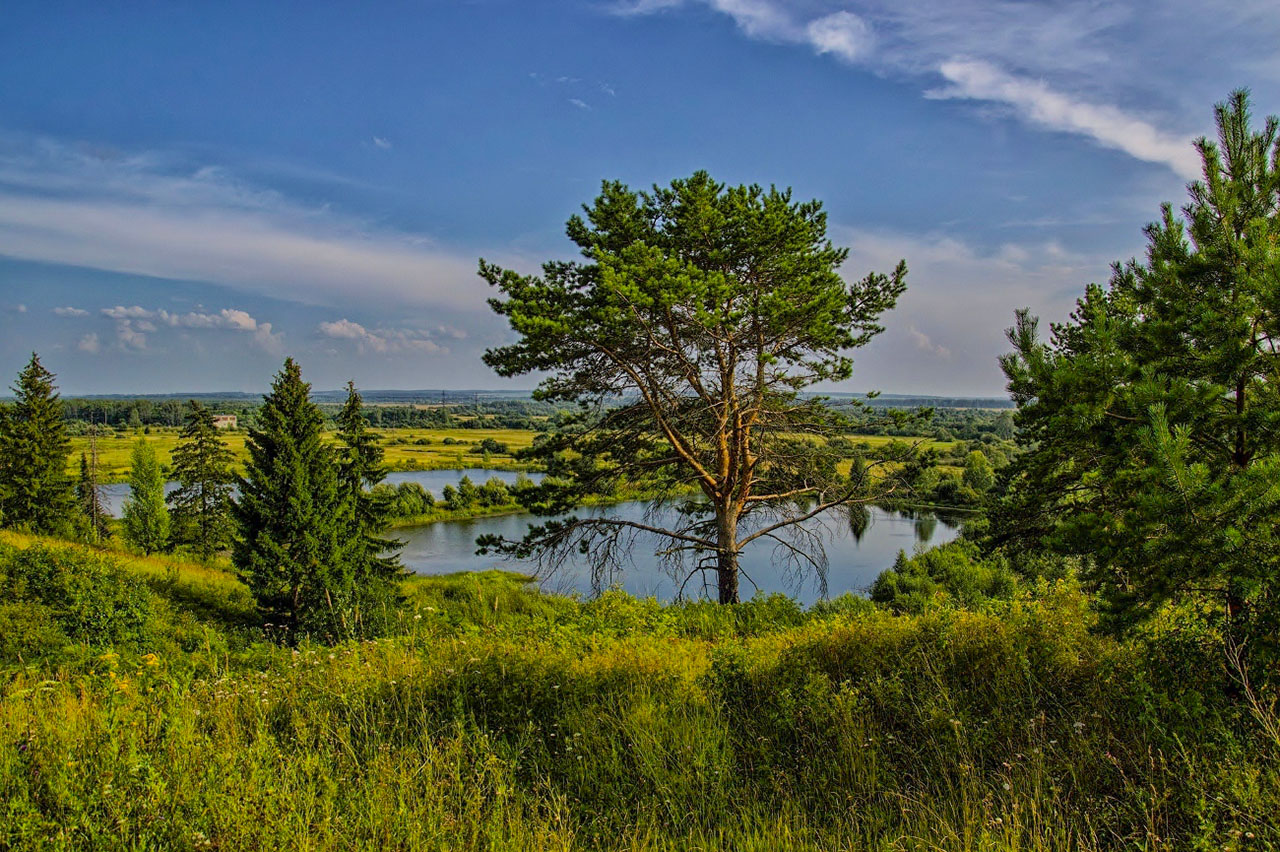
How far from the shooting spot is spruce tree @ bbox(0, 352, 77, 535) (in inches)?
1002

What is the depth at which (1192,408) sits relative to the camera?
127 inches

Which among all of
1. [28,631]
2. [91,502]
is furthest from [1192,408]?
A: [91,502]

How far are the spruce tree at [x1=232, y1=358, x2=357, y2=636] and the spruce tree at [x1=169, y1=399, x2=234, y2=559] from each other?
20385 mm

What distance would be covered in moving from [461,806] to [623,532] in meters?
8.94

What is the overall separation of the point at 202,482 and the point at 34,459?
7223mm

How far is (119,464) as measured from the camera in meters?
67.7

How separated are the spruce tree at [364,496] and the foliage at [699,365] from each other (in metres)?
9.23

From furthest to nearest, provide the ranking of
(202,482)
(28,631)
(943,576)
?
(202,482) < (943,576) < (28,631)

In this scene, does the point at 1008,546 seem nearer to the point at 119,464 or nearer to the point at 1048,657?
the point at 1048,657

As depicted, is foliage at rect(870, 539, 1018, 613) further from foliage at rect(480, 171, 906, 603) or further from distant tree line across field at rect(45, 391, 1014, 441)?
foliage at rect(480, 171, 906, 603)

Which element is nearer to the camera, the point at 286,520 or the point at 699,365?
the point at 699,365

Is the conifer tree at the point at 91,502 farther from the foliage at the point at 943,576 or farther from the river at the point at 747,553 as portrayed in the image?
the foliage at the point at 943,576

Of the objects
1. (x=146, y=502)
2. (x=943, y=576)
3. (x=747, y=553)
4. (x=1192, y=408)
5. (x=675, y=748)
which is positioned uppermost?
(x=1192, y=408)

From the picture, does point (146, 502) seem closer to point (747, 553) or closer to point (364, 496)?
point (364, 496)
